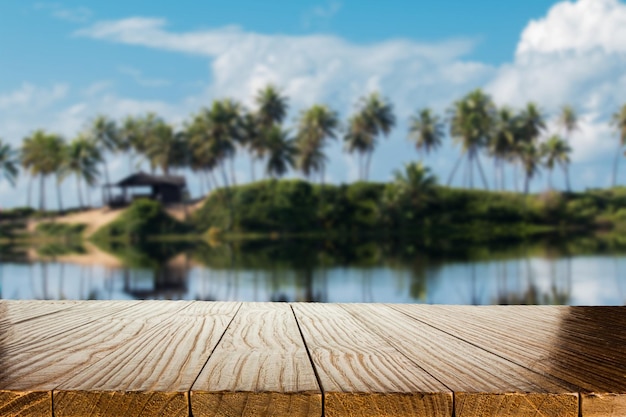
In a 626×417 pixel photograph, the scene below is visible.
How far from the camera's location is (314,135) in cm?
6331

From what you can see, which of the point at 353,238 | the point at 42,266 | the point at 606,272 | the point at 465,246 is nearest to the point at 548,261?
the point at 606,272

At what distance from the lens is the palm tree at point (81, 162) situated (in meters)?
63.1

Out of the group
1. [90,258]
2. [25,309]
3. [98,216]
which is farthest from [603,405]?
[98,216]

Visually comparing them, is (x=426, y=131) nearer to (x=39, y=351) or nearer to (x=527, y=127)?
(x=527, y=127)

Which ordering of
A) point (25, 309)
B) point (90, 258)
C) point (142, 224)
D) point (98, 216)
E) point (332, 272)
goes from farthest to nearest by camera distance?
point (98, 216)
point (142, 224)
point (90, 258)
point (332, 272)
point (25, 309)

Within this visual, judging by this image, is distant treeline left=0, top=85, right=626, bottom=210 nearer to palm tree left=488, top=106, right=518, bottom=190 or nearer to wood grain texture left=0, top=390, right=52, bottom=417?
palm tree left=488, top=106, right=518, bottom=190

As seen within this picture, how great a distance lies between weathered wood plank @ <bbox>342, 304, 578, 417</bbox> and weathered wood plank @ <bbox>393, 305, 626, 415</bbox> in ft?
0.10

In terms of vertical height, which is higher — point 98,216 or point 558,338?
point 558,338

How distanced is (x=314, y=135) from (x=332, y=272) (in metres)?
23.7

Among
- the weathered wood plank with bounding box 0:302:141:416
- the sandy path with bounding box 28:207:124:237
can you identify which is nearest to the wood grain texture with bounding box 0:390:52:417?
the weathered wood plank with bounding box 0:302:141:416

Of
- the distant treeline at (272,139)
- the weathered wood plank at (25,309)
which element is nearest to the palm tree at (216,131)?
the distant treeline at (272,139)

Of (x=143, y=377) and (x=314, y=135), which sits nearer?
(x=143, y=377)

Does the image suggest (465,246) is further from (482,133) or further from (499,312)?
(499,312)

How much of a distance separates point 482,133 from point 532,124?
488 centimetres
